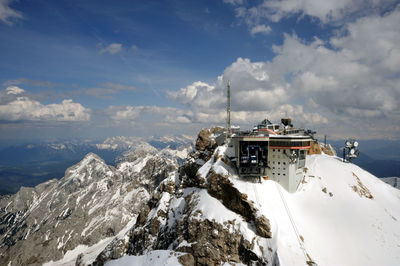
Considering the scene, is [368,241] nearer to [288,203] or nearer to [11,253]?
[288,203]

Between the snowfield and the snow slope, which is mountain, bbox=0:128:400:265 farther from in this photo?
the snow slope

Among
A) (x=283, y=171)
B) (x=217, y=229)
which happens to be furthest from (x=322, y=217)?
(x=217, y=229)

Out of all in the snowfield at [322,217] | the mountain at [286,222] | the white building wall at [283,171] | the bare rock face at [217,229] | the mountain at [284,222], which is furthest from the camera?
the white building wall at [283,171]

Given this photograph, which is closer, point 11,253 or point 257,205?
point 257,205

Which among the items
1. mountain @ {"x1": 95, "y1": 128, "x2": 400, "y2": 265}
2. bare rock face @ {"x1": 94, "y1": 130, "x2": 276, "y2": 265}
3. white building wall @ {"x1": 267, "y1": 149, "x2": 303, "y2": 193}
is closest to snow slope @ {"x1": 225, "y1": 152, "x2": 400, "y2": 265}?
mountain @ {"x1": 95, "y1": 128, "x2": 400, "y2": 265}

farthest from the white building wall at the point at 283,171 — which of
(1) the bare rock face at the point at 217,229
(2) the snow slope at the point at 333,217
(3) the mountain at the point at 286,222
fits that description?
(1) the bare rock face at the point at 217,229

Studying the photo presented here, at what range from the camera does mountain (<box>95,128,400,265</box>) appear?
49062 mm

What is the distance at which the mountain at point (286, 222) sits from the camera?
49.1m

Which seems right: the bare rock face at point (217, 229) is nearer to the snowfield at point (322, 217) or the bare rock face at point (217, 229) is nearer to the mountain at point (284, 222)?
the mountain at point (284, 222)

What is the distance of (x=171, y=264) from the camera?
46.5m

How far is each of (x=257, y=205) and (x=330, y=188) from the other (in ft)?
93.5

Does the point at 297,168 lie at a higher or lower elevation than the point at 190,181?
higher

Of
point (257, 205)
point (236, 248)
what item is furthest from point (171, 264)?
point (257, 205)

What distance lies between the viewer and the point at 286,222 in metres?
53.8
